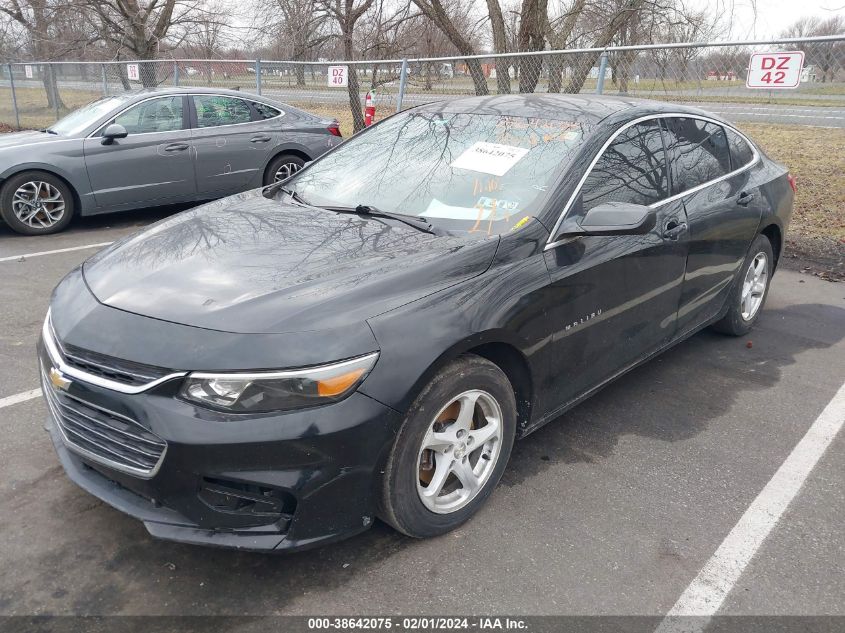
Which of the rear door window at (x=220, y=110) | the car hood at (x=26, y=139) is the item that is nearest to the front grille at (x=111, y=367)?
the car hood at (x=26, y=139)

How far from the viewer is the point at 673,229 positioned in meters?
3.77

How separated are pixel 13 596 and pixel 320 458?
47.6 inches

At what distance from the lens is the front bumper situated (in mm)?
2234

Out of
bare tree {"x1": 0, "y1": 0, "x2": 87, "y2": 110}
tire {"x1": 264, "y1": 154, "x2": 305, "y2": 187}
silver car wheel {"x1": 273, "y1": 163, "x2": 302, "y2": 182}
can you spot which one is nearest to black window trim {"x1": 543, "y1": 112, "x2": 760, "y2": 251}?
tire {"x1": 264, "y1": 154, "x2": 305, "y2": 187}

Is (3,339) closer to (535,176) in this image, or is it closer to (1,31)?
(535,176)

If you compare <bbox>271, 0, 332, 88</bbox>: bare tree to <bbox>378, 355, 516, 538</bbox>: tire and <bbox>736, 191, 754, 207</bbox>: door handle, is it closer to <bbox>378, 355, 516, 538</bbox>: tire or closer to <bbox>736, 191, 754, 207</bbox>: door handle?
<bbox>736, 191, 754, 207</bbox>: door handle

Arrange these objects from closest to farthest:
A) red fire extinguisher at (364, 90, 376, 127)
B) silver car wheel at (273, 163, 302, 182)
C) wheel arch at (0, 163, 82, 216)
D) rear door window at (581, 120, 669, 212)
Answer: rear door window at (581, 120, 669, 212)
wheel arch at (0, 163, 82, 216)
silver car wheel at (273, 163, 302, 182)
red fire extinguisher at (364, 90, 376, 127)

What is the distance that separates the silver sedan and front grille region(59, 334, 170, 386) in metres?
5.79

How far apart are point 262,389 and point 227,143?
6.81 m

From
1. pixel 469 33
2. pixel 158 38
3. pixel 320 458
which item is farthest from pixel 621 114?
pixel 158 38

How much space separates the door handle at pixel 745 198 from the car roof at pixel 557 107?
0.67 meters

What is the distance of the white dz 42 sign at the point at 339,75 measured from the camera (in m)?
12.2

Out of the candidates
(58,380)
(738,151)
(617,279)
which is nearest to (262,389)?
(58,380)

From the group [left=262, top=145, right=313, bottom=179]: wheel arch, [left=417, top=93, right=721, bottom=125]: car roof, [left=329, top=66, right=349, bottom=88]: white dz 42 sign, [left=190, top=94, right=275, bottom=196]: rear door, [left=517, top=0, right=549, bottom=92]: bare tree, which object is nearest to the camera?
[left=417, top=93, right=721, bottom=125]: car roof
